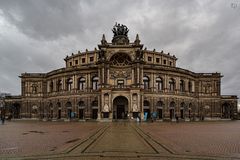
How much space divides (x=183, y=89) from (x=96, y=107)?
26330 mm

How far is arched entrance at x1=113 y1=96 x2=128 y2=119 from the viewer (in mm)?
65000

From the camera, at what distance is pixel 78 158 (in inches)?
485

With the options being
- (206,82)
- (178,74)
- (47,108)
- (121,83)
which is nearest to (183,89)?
(178,74)

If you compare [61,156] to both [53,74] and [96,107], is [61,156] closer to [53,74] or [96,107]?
[96,107]

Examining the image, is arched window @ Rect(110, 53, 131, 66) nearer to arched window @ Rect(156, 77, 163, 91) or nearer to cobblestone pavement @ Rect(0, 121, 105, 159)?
arched window @ Rect(156, 77, 163, 91)

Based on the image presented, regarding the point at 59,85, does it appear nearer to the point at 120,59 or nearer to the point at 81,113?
the point at 81,113

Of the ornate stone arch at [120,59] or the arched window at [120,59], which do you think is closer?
the ornate stone arch at [120,59]

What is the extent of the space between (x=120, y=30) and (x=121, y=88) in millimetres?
21270

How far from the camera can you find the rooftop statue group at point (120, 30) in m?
75.7

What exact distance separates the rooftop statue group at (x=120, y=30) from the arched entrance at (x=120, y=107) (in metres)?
21.3

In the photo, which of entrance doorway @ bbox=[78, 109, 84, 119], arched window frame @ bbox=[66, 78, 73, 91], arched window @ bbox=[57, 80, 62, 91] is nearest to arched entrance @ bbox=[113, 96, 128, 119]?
entrance doorway @ bbox=[78, 109, 84, 119]

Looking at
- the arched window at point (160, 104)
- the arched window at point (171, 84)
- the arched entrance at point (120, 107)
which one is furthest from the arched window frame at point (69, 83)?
the arched window at point (171, 84)

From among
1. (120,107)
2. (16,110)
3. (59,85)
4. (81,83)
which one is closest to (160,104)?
(120,107)

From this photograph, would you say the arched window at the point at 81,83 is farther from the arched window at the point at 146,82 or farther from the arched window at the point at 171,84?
the arched window at the point at 171,84
